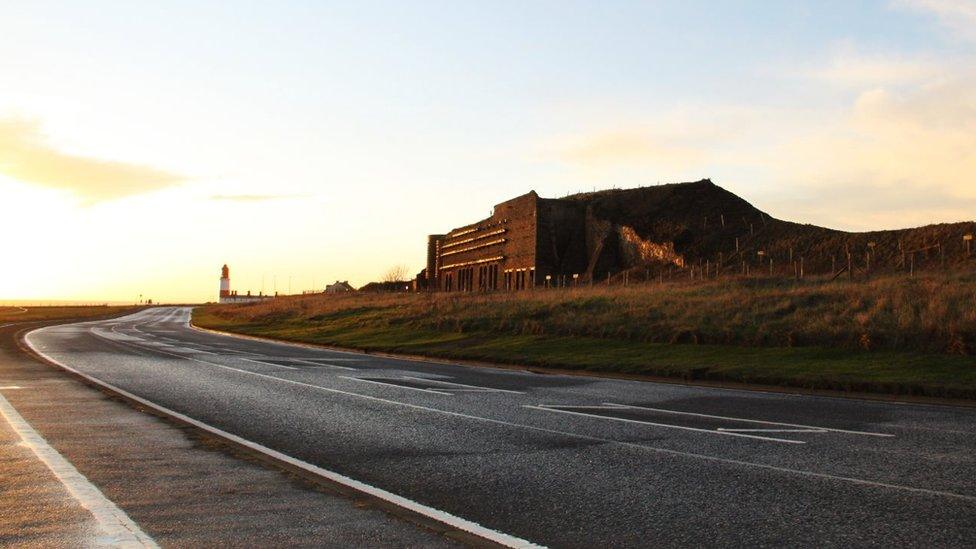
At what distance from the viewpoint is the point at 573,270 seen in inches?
2990

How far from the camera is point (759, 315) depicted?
27.5 metres

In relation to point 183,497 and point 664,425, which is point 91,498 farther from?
point 664,425

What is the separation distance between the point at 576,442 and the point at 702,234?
62.4m

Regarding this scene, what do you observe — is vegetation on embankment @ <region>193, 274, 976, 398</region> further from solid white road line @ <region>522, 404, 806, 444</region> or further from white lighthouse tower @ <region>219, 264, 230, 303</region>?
white lighthouse tower @ <region>219, 264, 230, 303</region>

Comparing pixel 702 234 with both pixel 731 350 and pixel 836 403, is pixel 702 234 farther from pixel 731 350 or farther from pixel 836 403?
pixel 836 403

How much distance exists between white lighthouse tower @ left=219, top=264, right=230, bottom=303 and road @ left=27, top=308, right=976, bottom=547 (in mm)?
158320

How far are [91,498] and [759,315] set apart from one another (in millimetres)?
24150

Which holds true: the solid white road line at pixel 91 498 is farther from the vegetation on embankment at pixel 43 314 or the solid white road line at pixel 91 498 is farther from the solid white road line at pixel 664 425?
the vegetation on embankment at pixel 43 314

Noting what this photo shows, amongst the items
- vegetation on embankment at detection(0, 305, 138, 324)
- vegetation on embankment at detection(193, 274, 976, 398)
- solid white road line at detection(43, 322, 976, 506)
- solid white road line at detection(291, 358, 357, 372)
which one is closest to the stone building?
vegetation on embankment at detection(193, 274, 976, 398)

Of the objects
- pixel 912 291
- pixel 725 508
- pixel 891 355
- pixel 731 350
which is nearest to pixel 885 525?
pixel 725 508

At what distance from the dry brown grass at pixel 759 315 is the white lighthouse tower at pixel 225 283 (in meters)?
136

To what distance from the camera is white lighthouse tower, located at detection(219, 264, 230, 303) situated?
170875mm


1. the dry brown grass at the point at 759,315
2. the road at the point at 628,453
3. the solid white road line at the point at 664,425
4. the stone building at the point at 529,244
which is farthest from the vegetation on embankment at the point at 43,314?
the solid white road line at the point at 664,425

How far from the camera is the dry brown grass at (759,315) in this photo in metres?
21.5
